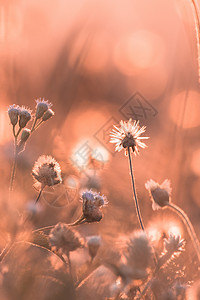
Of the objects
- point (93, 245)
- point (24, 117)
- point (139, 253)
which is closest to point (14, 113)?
point (24, 117)

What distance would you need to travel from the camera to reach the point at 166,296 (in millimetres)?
671

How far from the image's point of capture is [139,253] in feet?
1.87

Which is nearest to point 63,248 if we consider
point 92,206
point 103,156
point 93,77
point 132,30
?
point 92,206

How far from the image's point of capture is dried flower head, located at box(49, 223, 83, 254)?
0.68 meters

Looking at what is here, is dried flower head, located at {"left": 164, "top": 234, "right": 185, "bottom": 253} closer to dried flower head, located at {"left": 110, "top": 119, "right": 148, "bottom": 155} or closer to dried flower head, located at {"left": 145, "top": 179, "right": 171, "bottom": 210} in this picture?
dried flower head, located at {"left": 145, "top": 179, "right": 171, "bottom": 210}

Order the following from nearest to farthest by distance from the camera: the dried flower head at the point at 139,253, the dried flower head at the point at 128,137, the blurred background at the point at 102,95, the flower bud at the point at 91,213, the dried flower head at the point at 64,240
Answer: the dried flower head at the point at 139,253
the dried flower head at the point at 64,240
the flower bud at the point at 91,213
the dried flower head at the point at 128,137
the blurred background at the point at 102,95

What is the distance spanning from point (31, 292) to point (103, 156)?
0.85 meters

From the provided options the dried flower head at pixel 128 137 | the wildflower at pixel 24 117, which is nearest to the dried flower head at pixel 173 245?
the dried flower head at pixel 128 137

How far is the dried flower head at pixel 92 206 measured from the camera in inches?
31.9

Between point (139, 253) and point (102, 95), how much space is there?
220cm

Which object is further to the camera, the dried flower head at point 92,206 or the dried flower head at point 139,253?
the dried flower head at point 92,206

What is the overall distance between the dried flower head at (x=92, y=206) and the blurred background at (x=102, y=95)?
0.32 feet

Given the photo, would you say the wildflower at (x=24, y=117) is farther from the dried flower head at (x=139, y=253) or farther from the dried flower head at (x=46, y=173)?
the dried flower head at (x=139, y=253)

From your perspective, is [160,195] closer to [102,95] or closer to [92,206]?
[92,206]
